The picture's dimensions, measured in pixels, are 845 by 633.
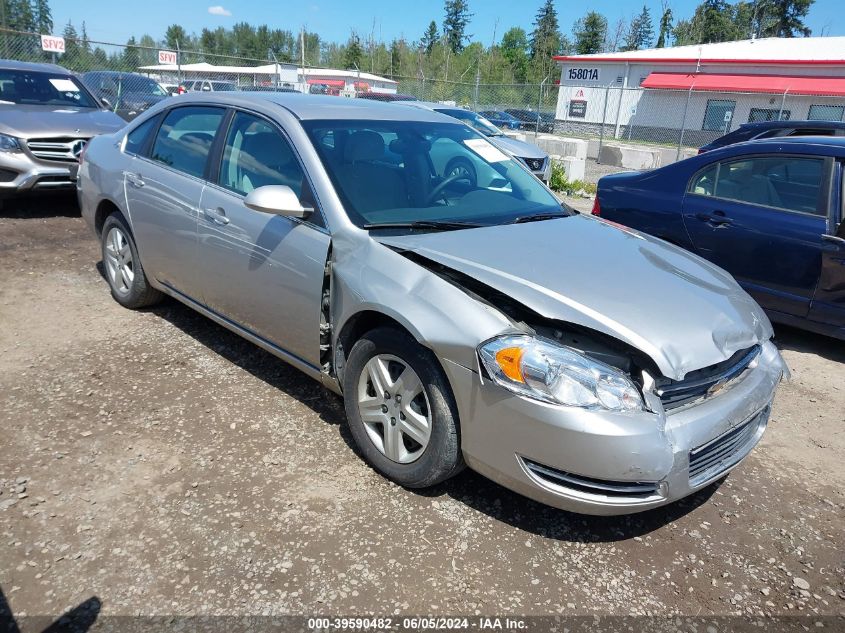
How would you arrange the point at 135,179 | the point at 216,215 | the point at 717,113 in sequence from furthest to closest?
the point at 717,113 → the point at 135,179 → the point at 216,215

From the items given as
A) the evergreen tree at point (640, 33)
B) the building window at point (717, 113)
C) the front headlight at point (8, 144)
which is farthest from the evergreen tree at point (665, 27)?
the front headlight at point (8, 144)

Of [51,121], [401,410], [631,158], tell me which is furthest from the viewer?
[631,158]

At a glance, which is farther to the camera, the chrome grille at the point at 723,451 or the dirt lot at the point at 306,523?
the chrome grille at the point at 723,451

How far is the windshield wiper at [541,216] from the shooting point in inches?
142

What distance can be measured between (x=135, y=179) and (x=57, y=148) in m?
3.88

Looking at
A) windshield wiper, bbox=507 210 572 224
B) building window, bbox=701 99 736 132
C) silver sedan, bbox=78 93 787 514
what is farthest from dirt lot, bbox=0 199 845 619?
building window, bbox=701 99 736 132

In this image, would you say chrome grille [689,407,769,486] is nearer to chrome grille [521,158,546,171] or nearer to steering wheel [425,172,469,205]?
steering wheel [425,172,469,205]

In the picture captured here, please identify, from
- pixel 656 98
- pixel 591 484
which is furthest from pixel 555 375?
pixel 656 98

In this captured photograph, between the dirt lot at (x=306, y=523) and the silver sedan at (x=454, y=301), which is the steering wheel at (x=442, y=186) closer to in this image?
the silver sedan at (x=454, y=301)

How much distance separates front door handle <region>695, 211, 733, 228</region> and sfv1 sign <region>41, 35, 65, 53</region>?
1685cm

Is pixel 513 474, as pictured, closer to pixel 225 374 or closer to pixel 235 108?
pixel 225 374

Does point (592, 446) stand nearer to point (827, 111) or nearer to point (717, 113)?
point (827, 111)

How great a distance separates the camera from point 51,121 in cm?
768

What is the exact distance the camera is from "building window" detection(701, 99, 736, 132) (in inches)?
1308
